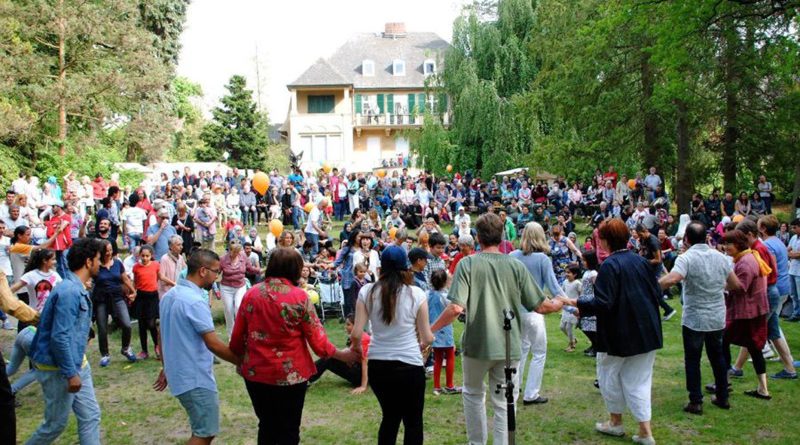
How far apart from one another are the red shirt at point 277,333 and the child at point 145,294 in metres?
5.73

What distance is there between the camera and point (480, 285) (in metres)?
5.17

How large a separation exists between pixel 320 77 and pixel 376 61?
230 inches

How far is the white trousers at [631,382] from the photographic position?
5.81 metres

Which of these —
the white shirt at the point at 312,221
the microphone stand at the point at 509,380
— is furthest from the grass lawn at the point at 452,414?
the white shirt at the point at 312,221

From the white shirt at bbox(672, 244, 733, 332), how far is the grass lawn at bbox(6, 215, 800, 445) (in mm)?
927

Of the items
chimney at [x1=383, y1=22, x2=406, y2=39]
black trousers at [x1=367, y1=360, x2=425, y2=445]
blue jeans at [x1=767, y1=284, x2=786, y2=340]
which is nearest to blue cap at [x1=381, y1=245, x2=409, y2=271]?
black trousers at [x1=367, y1=360, x2=425, y2=445]

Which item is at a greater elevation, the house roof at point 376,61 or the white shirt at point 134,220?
the house roof at point 376,61

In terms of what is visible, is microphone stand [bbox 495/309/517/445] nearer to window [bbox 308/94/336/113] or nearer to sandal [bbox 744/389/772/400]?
sandal [bbox 744/389/772/400]

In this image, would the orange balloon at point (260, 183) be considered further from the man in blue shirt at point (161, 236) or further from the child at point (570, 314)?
the child at point (570, 314)

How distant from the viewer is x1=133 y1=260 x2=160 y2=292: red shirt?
31.8 feet

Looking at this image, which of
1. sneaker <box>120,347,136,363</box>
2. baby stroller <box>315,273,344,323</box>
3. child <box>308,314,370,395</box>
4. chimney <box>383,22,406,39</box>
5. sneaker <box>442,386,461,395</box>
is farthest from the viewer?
chimney <box>383,22,406,39</box>

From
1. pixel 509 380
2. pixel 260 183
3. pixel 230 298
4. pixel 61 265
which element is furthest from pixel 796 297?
pixel 260 183

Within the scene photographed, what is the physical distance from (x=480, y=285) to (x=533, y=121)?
22.8 meters

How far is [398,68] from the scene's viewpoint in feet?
164
